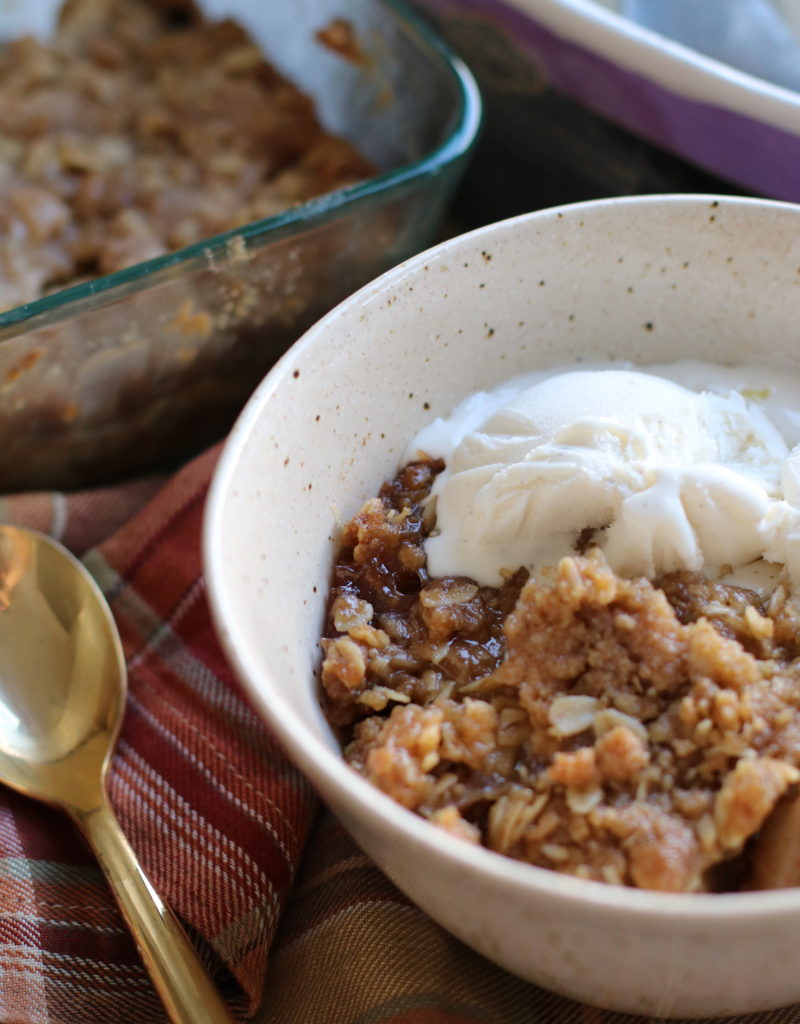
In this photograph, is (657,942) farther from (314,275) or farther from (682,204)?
(314,275)

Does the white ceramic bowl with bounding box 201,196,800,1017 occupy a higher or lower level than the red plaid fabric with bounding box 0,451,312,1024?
higher

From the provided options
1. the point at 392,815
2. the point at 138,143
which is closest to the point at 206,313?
the point at 138,143

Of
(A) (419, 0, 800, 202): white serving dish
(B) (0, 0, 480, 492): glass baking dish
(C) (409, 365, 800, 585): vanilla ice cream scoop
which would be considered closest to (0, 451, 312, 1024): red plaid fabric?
(B) (0, 0, 480, 492): glass baking dish

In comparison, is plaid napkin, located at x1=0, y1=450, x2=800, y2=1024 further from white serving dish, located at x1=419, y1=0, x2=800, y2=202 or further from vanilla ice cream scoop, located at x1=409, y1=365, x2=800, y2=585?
white serving dish, located at x1=419, y1=0, x2=800, y2=202

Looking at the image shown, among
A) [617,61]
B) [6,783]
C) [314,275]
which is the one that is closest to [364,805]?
[6,783]

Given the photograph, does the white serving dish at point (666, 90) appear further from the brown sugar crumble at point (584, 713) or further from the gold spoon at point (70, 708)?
the gold spoon at point (70, 708)

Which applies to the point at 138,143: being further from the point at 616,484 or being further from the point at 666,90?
the point at 616,484

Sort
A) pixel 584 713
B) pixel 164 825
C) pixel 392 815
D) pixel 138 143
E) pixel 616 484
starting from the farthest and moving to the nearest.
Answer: pixel 138 143, pixel 164 825, pixel 616 484, pixel 584 713, pixel 392 815
